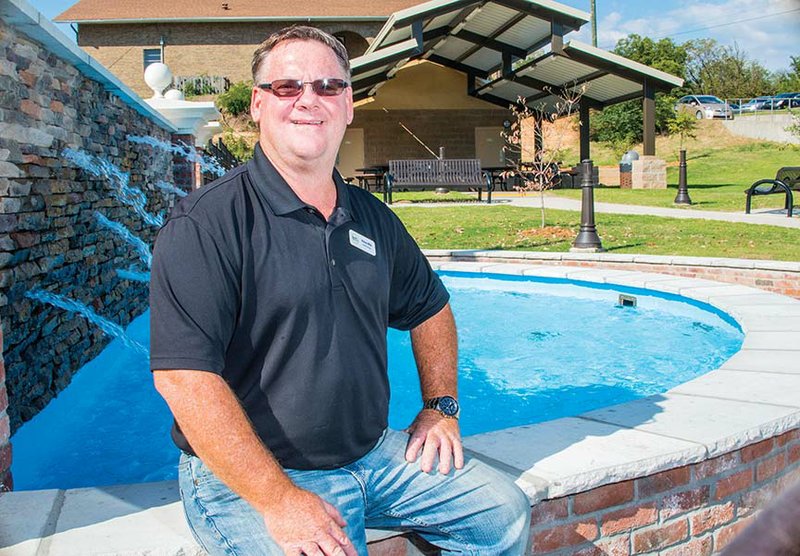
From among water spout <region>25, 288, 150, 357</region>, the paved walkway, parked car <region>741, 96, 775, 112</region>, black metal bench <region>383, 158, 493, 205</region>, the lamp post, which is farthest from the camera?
parked car <region>741, 96, 775, 112</region>

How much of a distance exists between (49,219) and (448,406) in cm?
353

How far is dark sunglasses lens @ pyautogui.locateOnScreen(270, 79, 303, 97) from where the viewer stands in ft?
7.07

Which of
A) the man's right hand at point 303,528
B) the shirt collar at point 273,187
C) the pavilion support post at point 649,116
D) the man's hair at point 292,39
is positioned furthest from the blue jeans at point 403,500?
the pavilion support post at point 649,116

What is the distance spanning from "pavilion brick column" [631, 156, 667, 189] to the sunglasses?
747 inches

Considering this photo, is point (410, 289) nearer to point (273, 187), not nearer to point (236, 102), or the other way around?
point (273, 187)

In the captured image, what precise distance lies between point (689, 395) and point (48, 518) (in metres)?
2.55

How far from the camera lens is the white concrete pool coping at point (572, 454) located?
82.0 inches

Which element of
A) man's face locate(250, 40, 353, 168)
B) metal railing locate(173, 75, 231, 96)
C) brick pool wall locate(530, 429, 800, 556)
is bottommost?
brick pool wall locate(530, 429, 800, 556)

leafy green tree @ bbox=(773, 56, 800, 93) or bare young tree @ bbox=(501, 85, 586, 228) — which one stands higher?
bare young tree @ bbox=(501, 85, 586, 228)

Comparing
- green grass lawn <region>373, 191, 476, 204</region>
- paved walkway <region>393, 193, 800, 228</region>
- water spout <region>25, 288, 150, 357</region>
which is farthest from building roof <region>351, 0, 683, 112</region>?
water spout <region>25, 288, 150, 357</region>

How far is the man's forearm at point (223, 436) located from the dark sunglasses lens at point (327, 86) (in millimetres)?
875

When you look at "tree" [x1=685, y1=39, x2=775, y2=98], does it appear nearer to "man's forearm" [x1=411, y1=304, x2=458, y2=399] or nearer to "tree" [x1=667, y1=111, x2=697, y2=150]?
"tree" [x1=667, y1=111, x2=697, y2=150]

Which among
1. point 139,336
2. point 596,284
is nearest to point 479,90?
point 596,284

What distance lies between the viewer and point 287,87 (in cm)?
216
